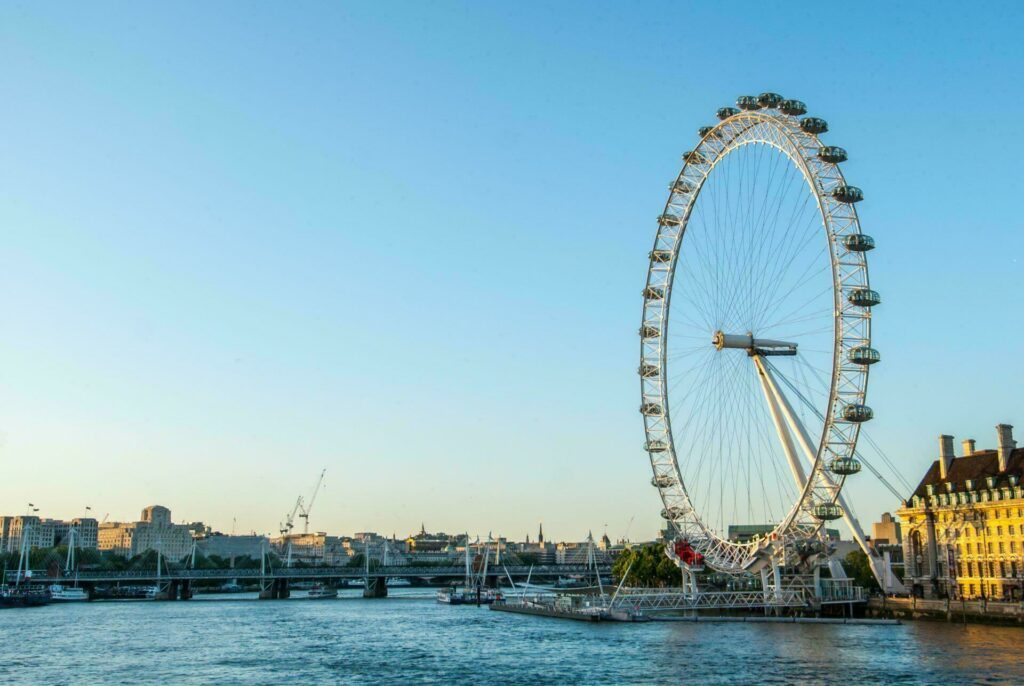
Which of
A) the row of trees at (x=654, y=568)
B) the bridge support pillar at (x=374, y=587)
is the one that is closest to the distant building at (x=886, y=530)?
the row of trees at (x=654, y=568)

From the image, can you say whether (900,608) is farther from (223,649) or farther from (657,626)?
(223,649)

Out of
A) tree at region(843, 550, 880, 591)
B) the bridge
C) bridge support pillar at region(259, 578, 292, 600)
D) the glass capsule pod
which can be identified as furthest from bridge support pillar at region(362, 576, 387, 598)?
the glass capsule pod

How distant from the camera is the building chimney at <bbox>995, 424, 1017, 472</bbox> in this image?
85.0m

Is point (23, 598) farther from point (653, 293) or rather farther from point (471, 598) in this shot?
point (653, 293)

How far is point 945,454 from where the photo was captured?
302 feet

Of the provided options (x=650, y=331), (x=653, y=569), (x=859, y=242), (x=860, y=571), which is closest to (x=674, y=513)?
(x=650, y=331)

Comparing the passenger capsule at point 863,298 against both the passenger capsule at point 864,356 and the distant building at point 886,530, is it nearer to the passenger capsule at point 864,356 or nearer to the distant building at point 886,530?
the passenger capsule at point 864,356

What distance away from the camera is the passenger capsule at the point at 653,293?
88.5m

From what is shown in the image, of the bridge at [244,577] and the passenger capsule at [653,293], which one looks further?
the bridge at [244,577]

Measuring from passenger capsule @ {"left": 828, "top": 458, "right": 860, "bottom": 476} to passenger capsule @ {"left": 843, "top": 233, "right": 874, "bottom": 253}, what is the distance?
13.9 meters

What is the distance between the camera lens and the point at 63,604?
488 ft

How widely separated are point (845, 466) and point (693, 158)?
2815 centimetres

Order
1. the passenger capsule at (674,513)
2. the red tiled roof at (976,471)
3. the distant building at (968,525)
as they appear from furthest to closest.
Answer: the passenger capsule at (674,513) → the red tiled roof at (976,471) → the distant building at (968,525)

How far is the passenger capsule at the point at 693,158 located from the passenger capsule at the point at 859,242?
673 inches
